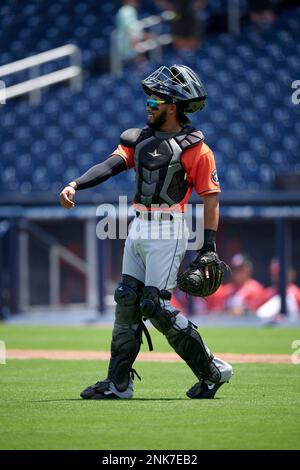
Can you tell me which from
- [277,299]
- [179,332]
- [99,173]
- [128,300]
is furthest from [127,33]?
[179,332]

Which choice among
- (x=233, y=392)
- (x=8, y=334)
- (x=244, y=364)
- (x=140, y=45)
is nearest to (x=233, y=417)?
(x=233, y=392)

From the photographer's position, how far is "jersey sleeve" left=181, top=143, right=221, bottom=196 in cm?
573

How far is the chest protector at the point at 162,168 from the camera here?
18.9ft

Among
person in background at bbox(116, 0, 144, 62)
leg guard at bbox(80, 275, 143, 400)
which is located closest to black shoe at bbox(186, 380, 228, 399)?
leg guard at bbox(80, 275, 143, 400)

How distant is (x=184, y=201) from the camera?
587 centimetres

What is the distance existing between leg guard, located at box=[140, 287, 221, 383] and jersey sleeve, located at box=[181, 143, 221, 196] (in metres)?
0.63

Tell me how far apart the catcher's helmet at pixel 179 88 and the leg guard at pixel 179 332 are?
1.10 meters

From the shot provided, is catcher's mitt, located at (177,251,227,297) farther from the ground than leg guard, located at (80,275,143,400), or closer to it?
farther from the ground

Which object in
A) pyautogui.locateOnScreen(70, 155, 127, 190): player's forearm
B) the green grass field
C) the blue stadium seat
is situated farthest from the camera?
the blue stadium seat

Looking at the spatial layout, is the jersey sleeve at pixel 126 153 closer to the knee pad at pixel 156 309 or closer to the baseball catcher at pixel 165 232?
the baseball catcher at pixel 165 232

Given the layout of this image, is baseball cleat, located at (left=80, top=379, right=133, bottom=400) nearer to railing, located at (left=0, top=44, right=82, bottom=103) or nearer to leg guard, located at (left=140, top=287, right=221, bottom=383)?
leg guard, located at (left=140, top=287, right=221, bottom=383)

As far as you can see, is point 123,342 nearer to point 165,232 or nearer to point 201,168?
point 165,232
